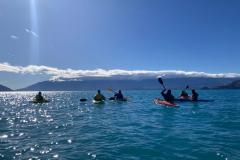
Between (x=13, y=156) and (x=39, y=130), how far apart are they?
27.1 feet

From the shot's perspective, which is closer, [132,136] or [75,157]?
[75,157]

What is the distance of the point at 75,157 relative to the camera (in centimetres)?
1417

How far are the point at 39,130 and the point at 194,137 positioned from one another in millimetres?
11396

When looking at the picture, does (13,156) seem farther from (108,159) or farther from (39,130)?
(39,130)

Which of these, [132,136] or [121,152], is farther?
[132,136]

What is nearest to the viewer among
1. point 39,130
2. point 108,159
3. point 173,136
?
point 108,159

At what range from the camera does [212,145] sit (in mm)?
15961

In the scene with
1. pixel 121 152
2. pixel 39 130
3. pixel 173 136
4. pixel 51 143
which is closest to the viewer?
pixel 121 152

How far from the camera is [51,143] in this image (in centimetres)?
1727

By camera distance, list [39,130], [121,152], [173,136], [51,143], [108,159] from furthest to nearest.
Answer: [39,130]
[173,136]
[51,143]
[121,152]
[108,159]

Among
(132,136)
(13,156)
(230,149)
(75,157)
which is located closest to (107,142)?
(132,136)

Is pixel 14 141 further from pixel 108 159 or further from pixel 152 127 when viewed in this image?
pixel 152 127

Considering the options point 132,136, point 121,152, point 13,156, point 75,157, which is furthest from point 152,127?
point 13,156

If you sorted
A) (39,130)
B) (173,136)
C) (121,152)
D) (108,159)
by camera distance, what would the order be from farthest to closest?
1. (39,130)
2. (173,136)
3. (121,152)
4. (108,159)
